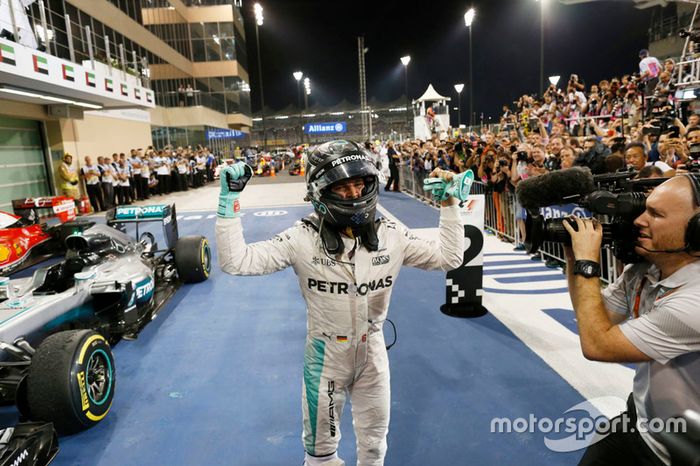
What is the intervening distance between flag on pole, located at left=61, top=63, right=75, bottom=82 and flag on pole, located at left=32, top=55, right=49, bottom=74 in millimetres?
762

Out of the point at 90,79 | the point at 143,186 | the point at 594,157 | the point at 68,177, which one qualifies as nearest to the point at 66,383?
the point at 594,157

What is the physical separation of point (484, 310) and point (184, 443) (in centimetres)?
353

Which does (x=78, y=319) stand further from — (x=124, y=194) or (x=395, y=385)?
(x=124, y=194)

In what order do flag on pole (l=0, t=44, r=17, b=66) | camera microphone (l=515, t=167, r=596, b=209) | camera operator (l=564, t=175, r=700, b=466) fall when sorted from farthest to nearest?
flag on pole (l=0, t=44, r=17, b=66) < camera microphone (l=515, t=167, r=596, b=209) < camera operator (l=564, t=175, r=700, b=466)

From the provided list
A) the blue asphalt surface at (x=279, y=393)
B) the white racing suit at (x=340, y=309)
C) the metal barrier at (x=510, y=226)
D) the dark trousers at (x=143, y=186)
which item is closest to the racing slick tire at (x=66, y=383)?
the blue asphalt surface at (x=279, y=393)

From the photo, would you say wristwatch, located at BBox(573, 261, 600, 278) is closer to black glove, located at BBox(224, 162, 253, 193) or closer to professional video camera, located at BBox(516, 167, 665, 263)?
professional video camera, located at BBox(516, 167, 665, 263)

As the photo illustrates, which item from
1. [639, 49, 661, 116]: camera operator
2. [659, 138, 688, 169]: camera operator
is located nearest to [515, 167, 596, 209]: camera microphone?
[659, 138, 688, 169]: camera operator

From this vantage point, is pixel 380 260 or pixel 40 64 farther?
pixel 40 64

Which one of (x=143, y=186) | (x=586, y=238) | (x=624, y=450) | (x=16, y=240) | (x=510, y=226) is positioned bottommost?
(x=510, y=226)

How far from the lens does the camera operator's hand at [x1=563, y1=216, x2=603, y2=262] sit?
1637 mm

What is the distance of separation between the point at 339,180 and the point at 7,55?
1032 centimetres

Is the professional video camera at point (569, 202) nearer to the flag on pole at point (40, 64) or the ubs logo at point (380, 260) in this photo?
the ubs logo at point (380, 260)

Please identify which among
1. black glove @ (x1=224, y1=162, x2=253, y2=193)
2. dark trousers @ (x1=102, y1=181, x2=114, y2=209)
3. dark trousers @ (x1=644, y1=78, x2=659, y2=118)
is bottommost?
dark trousers @ (x1=102, y1=181, x2=114, y2=209)

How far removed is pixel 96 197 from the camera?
1549 centimetres
